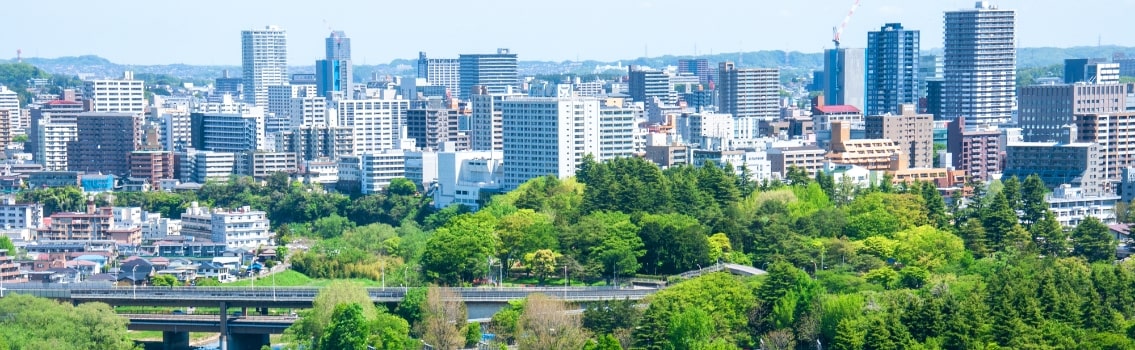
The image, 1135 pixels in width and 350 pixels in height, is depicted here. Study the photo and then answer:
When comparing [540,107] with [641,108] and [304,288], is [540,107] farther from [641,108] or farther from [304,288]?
[641,108]

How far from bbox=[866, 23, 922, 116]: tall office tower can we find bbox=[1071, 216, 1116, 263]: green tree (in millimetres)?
37930

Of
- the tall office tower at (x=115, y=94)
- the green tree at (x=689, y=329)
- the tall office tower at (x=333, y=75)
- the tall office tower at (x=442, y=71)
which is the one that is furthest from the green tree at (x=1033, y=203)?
the tall office tower at (x=442, y=71)

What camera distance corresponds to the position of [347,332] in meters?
28.6

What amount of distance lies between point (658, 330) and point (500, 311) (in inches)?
143

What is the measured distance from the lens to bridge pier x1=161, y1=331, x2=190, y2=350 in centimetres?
3422

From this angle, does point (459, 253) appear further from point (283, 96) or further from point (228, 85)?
point (228, 85)

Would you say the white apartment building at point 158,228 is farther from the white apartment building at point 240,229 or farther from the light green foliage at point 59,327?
the light green foliage at point 59,327

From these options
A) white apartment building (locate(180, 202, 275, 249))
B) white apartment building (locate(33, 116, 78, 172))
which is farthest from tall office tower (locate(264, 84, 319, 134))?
white apartment building (locate(180, 202, 275, 249))

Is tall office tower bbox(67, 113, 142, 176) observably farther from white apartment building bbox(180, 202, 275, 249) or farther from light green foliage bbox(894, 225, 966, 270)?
light green foliage bbox(894, 225, 966, 270)

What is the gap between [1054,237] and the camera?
35.4 meters

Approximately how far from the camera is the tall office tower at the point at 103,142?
62.5 m

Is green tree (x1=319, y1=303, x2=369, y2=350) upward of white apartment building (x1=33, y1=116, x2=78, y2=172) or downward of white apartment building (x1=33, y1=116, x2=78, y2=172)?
Result: downward

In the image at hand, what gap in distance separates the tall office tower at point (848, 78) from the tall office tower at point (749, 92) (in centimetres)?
420

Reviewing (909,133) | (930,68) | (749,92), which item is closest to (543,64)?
(930,68)
